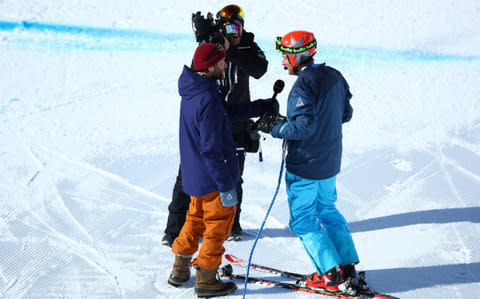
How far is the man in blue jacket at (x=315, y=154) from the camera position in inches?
106

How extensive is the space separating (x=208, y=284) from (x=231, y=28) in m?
1.72

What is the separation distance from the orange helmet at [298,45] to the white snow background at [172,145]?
145 cm

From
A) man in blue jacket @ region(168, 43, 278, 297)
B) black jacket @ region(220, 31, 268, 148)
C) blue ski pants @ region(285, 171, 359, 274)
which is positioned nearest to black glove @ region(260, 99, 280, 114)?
man in blue jacket @ region(168, 43, 278, 297)

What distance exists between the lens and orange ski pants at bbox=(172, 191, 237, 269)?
2824mm

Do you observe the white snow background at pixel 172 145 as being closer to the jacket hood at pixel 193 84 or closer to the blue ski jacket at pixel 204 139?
the blue ski jacket at pixel 204 139

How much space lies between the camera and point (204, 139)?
8.66 feet

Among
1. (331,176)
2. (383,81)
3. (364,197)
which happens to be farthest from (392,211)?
(383,81)

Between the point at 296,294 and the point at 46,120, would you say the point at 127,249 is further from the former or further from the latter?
the point at 46,120

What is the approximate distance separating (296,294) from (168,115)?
3.19 m

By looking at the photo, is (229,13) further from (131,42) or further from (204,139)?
(131,42)

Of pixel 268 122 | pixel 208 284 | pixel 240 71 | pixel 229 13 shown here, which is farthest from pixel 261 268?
pixel 229 13

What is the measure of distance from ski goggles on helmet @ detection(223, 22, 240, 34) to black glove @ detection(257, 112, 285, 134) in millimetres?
681

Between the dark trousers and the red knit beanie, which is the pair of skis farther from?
the red knit beanie

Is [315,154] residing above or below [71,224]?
above
